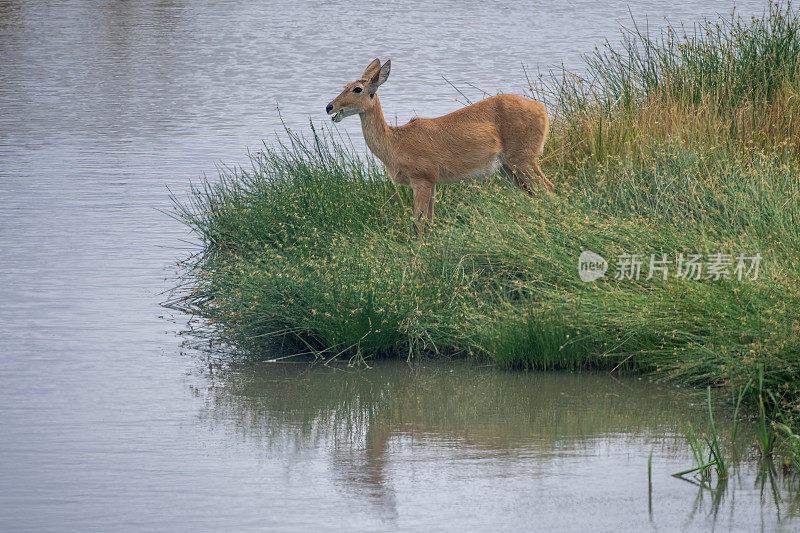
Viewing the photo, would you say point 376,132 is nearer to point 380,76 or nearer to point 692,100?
point 380,76

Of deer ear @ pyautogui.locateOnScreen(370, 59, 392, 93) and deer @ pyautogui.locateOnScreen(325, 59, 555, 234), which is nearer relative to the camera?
deer ear @ pyautogui.locateOnScreen(370, 59, 392, 93)

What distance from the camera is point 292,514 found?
5.74 meters

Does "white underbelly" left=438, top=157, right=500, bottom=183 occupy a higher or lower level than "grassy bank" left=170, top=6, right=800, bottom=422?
higher

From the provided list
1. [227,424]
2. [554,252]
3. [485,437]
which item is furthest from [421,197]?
[485,437]

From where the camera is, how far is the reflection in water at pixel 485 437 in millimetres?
5867

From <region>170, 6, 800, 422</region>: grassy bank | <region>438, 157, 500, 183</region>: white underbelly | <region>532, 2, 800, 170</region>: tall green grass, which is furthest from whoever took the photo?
<region>532, 2, 800, 170</region>: tall green grass

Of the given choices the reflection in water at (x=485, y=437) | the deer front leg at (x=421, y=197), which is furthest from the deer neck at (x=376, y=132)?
the reflection in water at (x=485, y=437)

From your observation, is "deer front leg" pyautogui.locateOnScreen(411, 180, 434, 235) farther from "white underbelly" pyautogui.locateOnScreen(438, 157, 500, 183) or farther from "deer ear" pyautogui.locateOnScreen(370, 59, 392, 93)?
"deer ear" pyautogui.locateOnScreen(370, 59, 392, 93)

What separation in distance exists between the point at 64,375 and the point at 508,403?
2721mm

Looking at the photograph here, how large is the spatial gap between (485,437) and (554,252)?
2159 mm

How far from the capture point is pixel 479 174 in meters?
10.3

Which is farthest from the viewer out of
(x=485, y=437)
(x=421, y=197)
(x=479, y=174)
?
(x=479, y=174)

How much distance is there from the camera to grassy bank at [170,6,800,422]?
7785 millimetres

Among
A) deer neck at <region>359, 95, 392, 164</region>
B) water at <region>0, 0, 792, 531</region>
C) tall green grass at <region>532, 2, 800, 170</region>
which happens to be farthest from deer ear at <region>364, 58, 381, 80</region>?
water at <region>0, 0, 792, 531</region>
